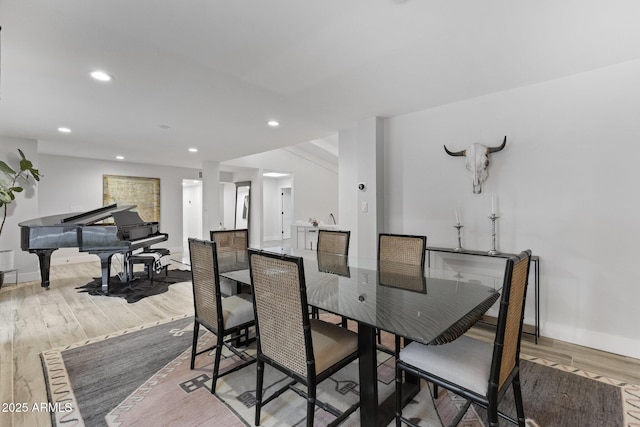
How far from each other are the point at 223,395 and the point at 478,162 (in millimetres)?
3102

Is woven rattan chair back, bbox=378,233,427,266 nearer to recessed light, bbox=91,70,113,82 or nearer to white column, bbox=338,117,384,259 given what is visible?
white column, bbox=338,117,384,259

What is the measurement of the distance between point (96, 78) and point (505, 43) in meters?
3.32

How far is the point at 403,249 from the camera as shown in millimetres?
2834

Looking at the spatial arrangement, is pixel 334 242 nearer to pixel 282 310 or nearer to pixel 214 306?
pixel 214 306

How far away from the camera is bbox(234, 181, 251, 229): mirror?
358 inches

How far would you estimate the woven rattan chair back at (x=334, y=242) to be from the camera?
3289mm

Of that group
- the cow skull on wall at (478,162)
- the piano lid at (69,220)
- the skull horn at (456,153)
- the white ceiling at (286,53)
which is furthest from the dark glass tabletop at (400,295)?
the piano lid at (69,220)

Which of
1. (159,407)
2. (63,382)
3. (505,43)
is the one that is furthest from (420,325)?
(63,382)

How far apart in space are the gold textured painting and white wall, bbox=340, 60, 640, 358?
718cm

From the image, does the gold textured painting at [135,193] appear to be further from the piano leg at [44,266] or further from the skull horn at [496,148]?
the skull horn at [496,148]

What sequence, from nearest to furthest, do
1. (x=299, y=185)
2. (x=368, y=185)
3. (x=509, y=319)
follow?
(x=509, y=319) < (x=368, y=185) < (x=299, y=185)

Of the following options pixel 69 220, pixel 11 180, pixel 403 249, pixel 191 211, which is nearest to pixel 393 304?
pixel 403 249

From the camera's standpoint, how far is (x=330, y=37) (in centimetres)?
201

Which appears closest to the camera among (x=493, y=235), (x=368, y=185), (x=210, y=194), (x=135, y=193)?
(x=493, y=235)
